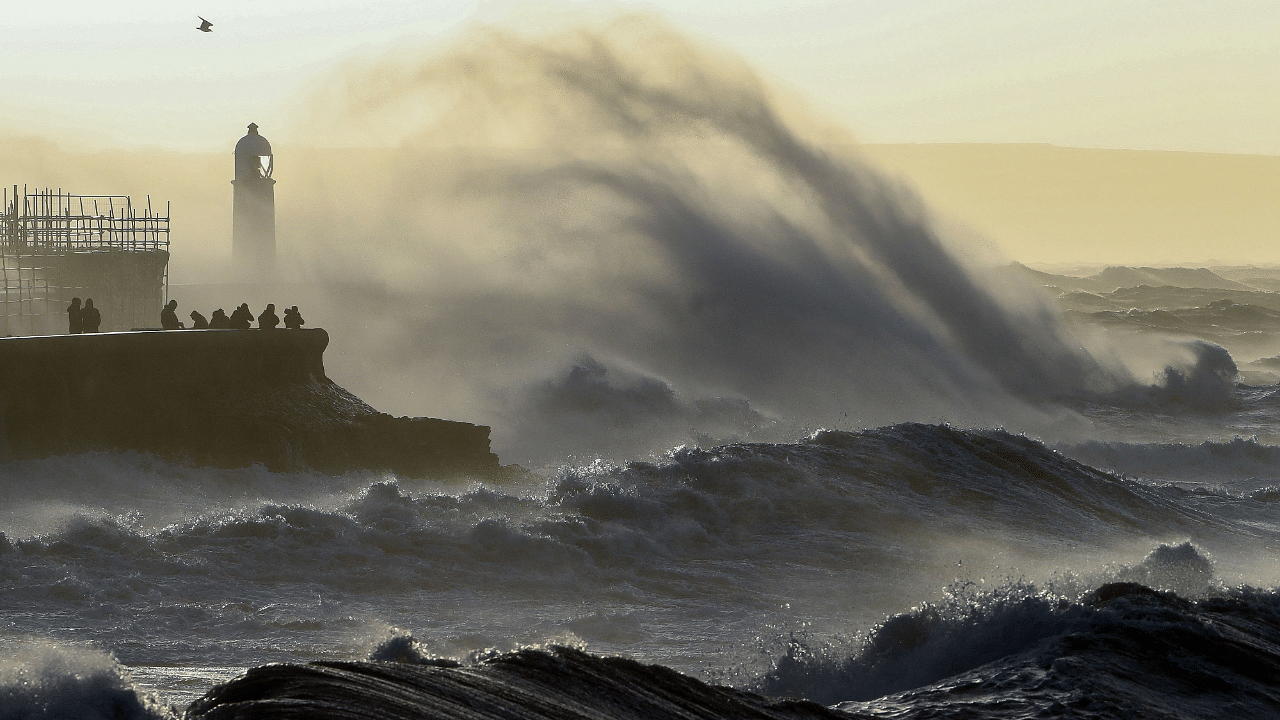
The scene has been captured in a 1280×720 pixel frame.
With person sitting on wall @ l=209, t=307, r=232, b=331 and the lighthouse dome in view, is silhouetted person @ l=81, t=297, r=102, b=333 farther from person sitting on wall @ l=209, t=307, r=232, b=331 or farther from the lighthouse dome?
the lighthouse dome

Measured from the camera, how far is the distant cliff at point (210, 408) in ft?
47.2

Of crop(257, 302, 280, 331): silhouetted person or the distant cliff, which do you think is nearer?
the distant cliff

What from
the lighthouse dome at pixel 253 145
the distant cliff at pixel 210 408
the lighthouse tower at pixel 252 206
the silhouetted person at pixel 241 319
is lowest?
the distant cliff at pixel 210 408

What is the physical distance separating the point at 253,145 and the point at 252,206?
4.75 ft

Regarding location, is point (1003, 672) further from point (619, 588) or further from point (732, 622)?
point (619, 588)

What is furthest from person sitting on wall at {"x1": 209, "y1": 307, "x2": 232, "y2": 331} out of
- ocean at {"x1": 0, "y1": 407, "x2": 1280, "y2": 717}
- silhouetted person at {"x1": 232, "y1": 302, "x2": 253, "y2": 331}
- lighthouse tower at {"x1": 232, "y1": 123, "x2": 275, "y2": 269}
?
lighthouse tower at {"x1": 232, "y1": 123, "x2": 275, "y2": 269}

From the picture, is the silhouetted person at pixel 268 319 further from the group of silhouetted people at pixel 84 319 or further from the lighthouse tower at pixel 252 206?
the lighthouse tower at pixel 252 206

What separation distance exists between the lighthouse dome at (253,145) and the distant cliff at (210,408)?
12.7 m

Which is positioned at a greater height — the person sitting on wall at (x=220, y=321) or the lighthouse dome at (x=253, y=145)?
the lighthouse dome at (x=253, y=145)

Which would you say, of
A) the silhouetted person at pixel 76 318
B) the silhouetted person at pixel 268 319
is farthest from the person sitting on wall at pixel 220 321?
the silhouetted person at pixel 76 318

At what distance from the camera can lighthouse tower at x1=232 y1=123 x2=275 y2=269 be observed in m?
28.3

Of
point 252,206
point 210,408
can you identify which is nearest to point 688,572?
point 210,408

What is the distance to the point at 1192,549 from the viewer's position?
375 inches

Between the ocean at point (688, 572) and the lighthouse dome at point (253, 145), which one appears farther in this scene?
the lighthouse dome at point (253, 145)
